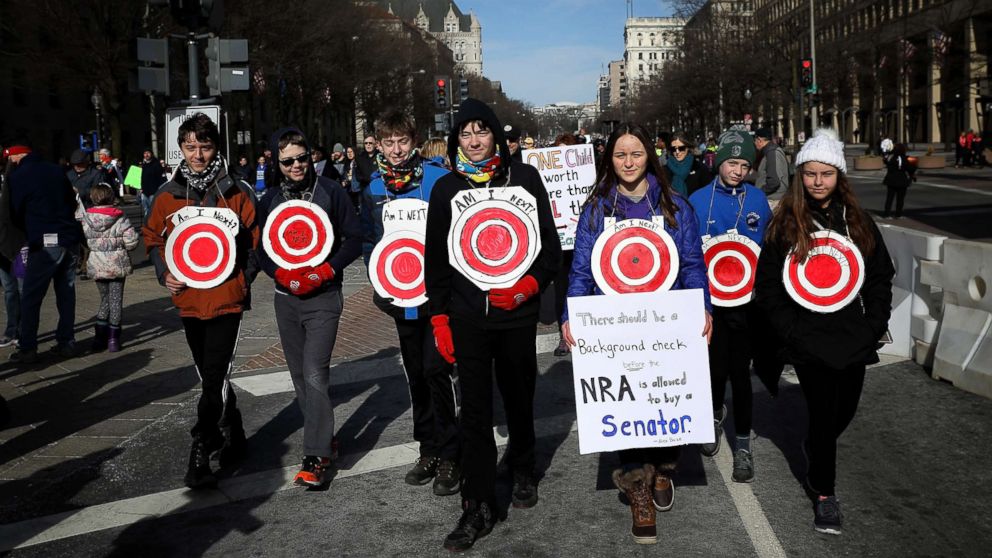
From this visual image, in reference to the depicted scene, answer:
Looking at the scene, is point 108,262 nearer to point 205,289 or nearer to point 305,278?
point 205,289

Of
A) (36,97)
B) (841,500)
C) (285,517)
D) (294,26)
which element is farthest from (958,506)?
(36,97)

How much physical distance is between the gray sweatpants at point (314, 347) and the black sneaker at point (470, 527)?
3.66 feet

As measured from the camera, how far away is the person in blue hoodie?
543cm

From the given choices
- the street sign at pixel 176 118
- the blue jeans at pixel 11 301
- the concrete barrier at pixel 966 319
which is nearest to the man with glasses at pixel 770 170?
the concrete barrier at pixel 966 319

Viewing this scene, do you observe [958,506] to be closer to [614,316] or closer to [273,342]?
[614,316]

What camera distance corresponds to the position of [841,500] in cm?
501

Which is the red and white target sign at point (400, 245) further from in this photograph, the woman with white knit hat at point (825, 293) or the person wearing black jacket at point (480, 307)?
the woman with white knit hat at point (825, 293)

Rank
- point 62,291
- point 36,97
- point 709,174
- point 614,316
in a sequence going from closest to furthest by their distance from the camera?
point 614,316
point 62,291
point 709,174
point 36,97

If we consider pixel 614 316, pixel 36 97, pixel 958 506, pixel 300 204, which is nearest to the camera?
pixel 614 316

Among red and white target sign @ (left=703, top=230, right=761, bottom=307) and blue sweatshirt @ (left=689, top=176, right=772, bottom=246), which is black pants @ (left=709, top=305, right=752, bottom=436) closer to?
red and white target sign @ (left=703, top=230, right=761, bottom=307)

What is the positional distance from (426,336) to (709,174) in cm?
661

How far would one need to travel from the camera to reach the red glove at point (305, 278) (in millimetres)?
5285

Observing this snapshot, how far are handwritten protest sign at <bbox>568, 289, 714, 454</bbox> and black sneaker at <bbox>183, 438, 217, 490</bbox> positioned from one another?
2271 millimetres

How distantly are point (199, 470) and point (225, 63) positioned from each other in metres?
7.83
